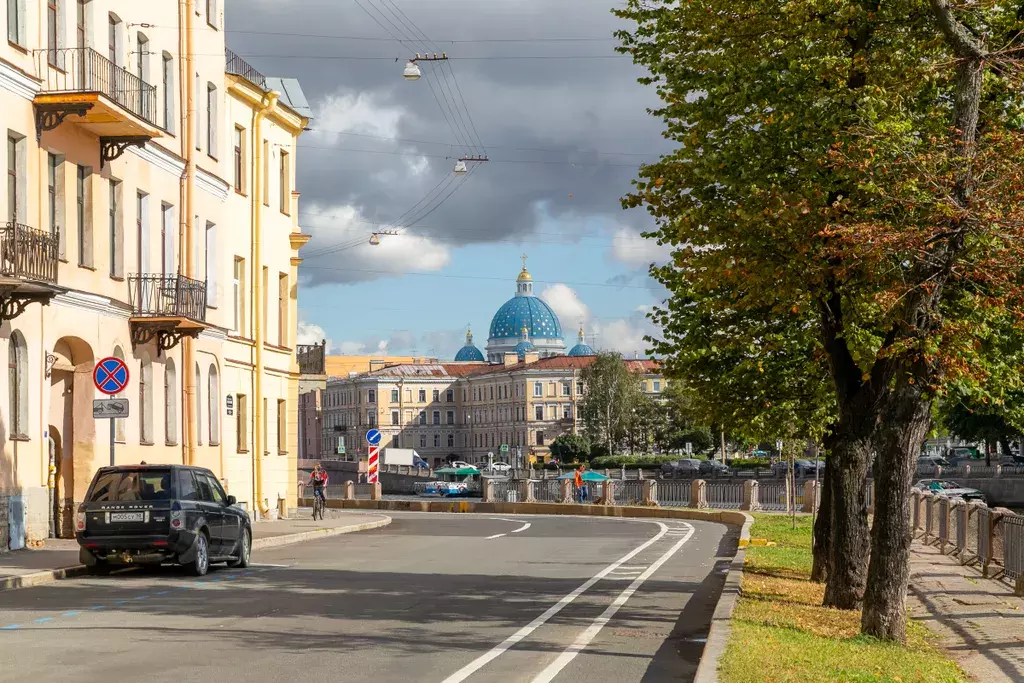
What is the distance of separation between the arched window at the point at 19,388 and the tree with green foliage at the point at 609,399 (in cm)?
13579

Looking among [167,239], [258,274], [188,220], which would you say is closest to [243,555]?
[167,239]

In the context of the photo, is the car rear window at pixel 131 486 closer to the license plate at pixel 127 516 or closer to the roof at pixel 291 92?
the license plate at pixel 127 516

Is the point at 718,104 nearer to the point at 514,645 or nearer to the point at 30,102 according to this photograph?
the point at 514,645

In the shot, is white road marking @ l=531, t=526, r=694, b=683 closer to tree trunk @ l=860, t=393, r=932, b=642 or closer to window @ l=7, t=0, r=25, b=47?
tree trunk @ l=860, t=393, r=932, b=642

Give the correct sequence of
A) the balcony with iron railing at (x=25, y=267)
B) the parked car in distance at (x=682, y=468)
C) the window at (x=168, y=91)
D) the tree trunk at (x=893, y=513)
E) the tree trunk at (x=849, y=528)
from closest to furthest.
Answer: the tree trunk at (x=893, y=513) → the tree trunk at (x=849, y=528) → the balcony with iron railing at (x=25, y=267) → the window at (x=168, y=91) → the parked car in distance at (x=682, y=468)

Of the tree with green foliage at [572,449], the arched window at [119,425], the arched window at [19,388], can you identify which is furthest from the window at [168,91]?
the tree with green foliage at [572,449]

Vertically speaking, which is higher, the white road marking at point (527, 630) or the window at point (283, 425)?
the window at point (283, 425)

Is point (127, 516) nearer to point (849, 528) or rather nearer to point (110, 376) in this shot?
point (110, 376)

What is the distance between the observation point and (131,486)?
2181 centimetres

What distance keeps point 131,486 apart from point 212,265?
56.8 ft

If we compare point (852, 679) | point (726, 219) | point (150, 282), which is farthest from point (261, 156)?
point (852, 679)

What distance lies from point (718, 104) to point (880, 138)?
169 inches

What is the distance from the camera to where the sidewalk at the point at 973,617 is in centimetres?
1321

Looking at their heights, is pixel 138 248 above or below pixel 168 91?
below
